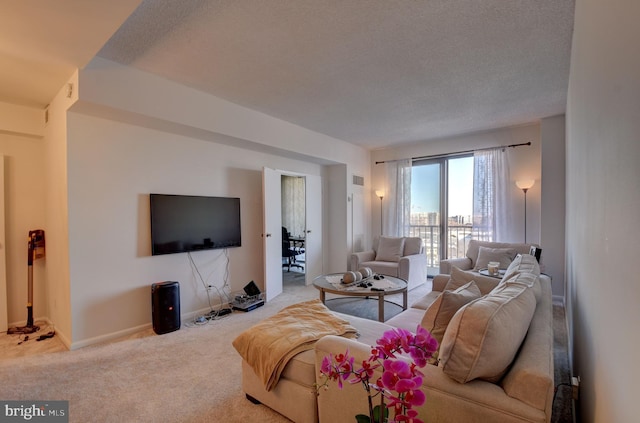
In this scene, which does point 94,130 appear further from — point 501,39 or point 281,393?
point 501,39

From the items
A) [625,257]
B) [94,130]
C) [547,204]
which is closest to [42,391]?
[94,130]

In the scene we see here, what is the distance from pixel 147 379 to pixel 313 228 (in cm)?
355

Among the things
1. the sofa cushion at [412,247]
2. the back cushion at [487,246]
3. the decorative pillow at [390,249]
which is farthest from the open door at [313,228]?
the back cushion at [487,246]

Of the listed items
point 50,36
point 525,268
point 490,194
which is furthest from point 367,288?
point 50,36

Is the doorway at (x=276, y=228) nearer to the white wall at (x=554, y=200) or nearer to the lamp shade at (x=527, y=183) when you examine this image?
the lamp shade at (x=527, y=183)

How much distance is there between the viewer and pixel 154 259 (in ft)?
11.2

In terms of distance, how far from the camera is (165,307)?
126 inches

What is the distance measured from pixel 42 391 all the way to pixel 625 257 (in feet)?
11.0

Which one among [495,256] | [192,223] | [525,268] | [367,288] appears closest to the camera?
[525,268]

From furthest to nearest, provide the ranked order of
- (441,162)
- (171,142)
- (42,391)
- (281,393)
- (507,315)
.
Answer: (441,162) → (171,142) → (42,391) → (281,393) → (507,315)

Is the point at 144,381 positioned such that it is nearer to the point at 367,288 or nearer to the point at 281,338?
the point at 281,338

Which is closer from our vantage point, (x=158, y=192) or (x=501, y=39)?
(x=501, y=39)

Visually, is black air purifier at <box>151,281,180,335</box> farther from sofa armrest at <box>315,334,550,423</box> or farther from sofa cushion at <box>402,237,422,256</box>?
sofa cushion at <box>402,237,422,256</box>

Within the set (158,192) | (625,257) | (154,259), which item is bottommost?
(154,259)
